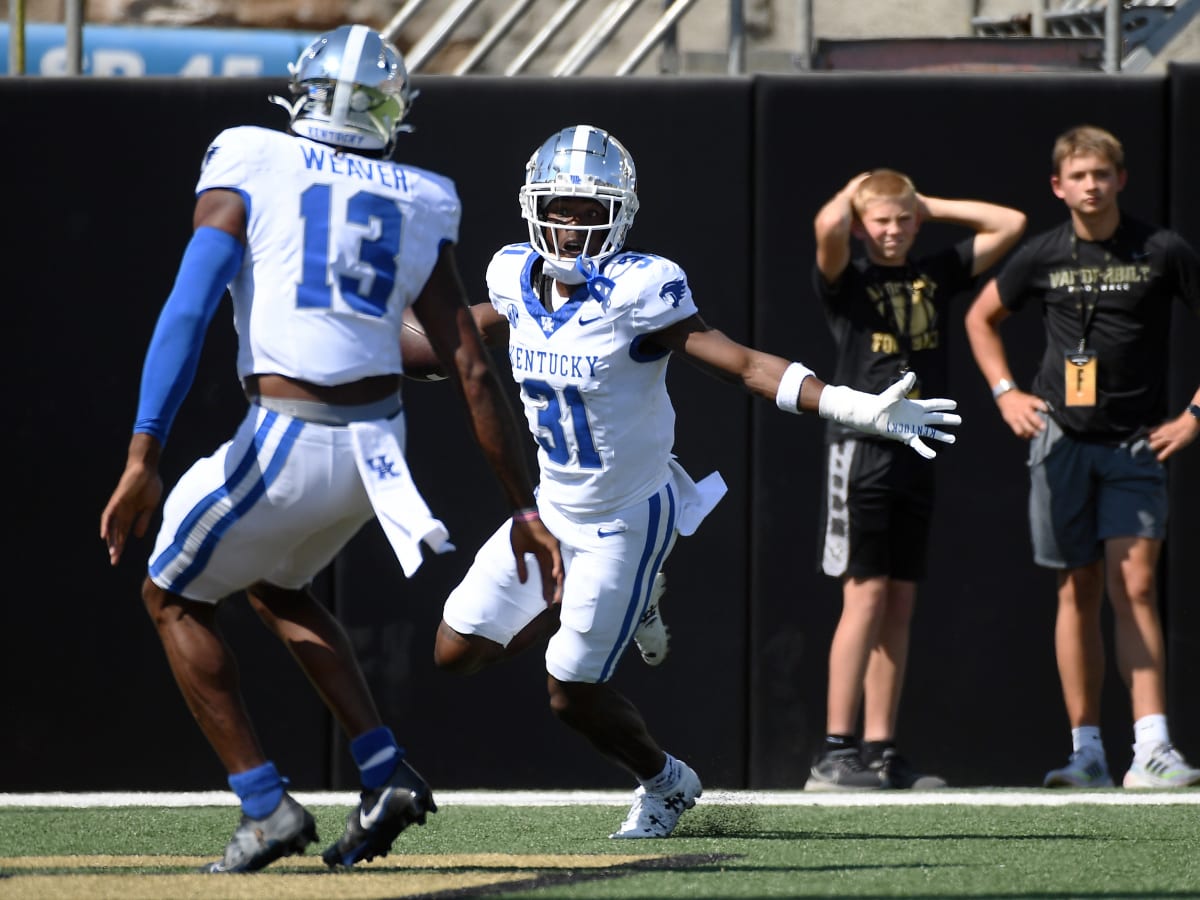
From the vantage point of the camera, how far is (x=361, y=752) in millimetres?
3914

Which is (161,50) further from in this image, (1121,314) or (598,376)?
(598,376)

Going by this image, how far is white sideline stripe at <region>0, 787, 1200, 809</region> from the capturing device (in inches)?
224

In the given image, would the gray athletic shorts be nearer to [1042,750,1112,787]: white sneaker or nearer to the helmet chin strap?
[1042,750,1112,787]: white sneaker

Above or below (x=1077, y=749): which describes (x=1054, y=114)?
above

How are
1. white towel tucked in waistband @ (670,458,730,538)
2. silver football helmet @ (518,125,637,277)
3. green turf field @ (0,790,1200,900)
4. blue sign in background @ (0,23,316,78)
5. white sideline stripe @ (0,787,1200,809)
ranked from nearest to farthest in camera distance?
green turf field @ (0,790,1200,900) < silver football helmet @ (518,125,637,277) < white towel tucked in waistband @ (670,458,730,538) < white sideline stripe @ (0,787,1200,809) < blue sign in background @ (0,23,316,78)

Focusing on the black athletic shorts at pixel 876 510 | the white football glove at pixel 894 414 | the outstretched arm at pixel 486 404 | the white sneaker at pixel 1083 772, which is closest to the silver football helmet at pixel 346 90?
the outstretched arm at pixel 486 404

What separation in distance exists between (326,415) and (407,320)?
4.29ft

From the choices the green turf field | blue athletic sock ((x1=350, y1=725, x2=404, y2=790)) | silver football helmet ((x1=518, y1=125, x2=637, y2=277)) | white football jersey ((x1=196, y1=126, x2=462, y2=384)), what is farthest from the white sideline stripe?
white football jersey ((x1=196, y1=126, x2=462, y2=384))

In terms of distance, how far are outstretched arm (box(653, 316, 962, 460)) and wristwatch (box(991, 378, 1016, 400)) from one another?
1.97 metres

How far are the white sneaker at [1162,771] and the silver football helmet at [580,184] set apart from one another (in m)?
2.55

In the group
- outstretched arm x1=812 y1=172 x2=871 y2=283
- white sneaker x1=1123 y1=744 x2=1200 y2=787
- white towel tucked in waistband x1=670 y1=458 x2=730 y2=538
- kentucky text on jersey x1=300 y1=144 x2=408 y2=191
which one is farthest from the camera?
outstretched arm x1=812 y1=172 x2=871 y2=283

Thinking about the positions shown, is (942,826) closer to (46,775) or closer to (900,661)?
(900,661)

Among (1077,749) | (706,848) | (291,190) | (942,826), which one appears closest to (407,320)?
(291,190)

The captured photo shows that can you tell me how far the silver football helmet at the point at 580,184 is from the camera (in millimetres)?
4859
